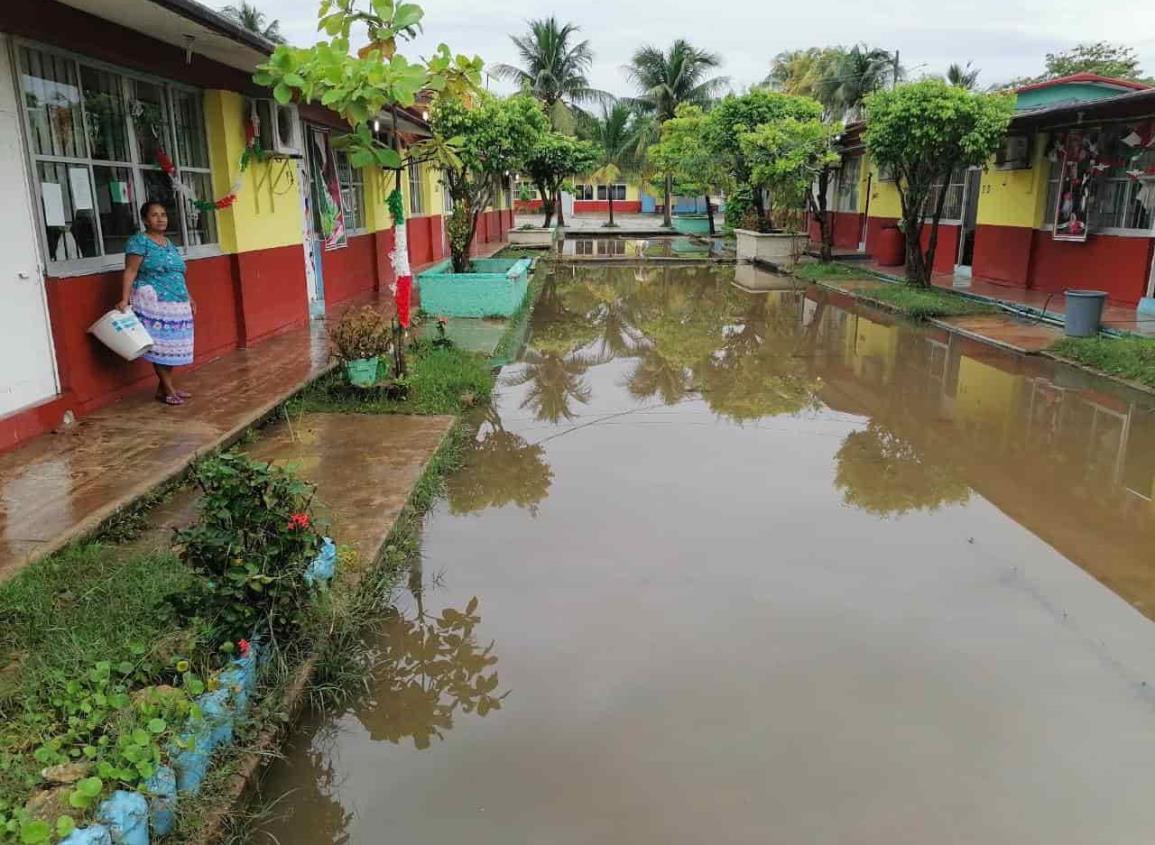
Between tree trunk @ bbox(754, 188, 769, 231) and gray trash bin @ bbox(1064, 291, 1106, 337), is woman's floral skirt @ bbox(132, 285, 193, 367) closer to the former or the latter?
gray trash bin @ bbox(1064, 291, 1106, 337)

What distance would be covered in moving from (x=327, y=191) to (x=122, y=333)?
272 inches

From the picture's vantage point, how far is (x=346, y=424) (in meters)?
7.07

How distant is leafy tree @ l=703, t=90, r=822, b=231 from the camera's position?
22500 mm

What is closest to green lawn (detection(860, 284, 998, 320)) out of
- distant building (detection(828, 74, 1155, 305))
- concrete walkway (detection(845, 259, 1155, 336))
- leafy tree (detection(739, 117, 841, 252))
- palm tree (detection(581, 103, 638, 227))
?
concrete walkway (detection(845, 259, 1155, 336))

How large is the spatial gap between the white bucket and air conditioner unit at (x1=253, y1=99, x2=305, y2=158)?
3.84 meters

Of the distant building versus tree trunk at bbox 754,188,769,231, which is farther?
tree trunk at bbox 754,188,769,231

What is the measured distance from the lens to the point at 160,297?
6641 mm

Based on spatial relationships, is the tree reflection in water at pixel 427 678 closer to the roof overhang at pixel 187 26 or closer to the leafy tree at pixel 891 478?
the leafy tree at pixel 891 478

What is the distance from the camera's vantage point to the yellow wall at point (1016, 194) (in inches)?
594

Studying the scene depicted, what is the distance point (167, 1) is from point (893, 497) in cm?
595

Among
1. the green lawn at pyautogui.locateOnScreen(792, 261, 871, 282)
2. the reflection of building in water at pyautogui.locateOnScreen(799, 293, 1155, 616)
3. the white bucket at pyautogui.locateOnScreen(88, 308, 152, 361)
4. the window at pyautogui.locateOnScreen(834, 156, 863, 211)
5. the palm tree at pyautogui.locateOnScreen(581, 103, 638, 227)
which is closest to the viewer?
the reflection of building in water at pyautogui.locateOnScreen(799, 293, 1155, 616)

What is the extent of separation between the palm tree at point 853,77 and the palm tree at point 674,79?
22.6 feet

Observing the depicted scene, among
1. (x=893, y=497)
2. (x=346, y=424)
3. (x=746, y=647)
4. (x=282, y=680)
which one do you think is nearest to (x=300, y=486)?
(x=282, y=680)

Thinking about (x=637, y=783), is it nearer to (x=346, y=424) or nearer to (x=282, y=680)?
(x=282, y=680)
